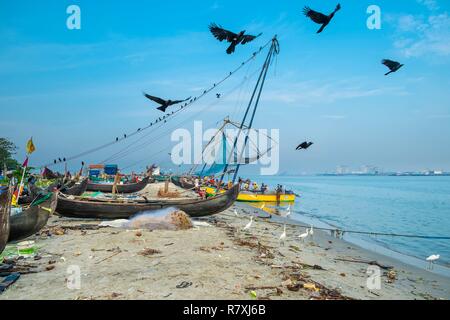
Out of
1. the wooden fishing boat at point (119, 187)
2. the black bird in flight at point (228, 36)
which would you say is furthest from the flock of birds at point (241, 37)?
the wooden fishing boat at point (119, 187)

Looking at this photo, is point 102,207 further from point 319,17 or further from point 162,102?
point 319,17

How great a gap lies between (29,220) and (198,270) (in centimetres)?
647

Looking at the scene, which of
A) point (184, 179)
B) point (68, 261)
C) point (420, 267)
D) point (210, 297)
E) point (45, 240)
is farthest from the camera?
point (184, 179)

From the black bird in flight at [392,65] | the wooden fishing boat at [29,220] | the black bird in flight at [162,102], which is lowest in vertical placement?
the wooden fishing boat at [29,220]

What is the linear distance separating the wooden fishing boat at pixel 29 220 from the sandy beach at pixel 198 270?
80 centimetres

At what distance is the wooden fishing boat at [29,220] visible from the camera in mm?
9305

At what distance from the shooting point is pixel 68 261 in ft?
Answer: 27.7

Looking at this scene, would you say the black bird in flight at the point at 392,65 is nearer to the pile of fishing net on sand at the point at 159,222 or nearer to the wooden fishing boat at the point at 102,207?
the pile of fishing net on sand at the point at 159,222
